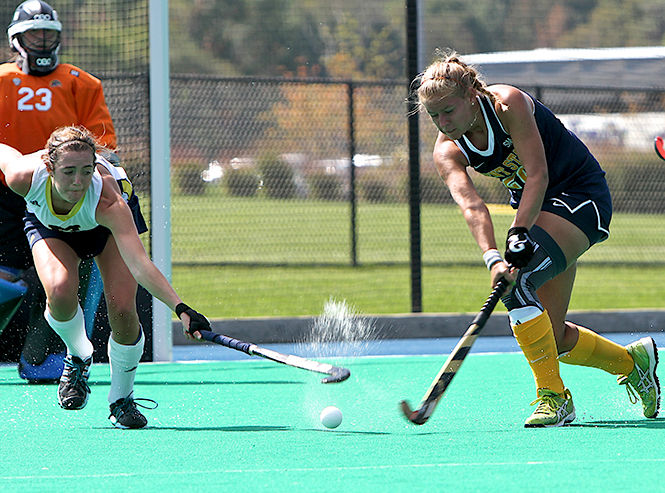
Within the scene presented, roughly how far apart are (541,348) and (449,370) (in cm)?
37

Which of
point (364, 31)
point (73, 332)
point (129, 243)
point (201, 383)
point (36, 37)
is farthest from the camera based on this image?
point (364, 31)

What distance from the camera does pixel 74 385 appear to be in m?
4.96

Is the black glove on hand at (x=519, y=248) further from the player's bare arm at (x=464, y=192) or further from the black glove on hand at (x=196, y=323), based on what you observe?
the black glove on hand at (x=196, y=323)

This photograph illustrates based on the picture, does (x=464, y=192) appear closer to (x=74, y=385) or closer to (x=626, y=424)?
(x=626, y=424)

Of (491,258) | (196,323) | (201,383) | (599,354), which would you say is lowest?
(201,383)

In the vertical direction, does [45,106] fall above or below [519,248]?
above

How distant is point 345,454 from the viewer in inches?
158

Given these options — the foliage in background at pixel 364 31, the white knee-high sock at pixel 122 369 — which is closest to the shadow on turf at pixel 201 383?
the white knee-high sock at pixel 122 369

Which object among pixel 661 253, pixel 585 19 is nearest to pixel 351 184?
pixel 661 253

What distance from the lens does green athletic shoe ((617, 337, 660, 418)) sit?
479 cm

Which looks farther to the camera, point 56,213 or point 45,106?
point 45,106

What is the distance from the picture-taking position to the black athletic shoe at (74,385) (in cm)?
492

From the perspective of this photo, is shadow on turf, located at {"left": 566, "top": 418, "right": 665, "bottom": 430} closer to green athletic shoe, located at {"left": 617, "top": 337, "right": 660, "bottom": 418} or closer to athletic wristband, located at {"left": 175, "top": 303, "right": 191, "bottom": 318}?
green athletic shoe, located at {"left": 617, "top": 337, "right": 660, "bottom": 418}

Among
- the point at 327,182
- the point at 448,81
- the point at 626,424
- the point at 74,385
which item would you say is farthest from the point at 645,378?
the point at 327,182
